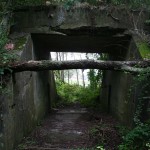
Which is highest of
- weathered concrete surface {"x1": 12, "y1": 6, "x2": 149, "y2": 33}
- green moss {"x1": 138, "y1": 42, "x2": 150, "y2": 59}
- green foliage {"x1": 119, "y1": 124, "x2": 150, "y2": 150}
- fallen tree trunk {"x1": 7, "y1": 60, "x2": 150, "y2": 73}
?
weathered concrete surface {"x1": 12, "y1": 6, "x2": 149, "y2": 33}

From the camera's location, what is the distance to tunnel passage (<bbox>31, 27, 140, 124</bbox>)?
26.6 feet

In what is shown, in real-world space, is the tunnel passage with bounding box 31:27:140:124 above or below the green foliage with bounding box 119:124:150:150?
above

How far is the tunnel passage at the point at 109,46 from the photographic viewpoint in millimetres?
8117

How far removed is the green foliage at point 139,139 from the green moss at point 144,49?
69.2 inches

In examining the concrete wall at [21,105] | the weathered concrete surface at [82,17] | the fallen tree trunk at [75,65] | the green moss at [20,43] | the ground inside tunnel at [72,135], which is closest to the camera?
the concrete wall at [21,105]

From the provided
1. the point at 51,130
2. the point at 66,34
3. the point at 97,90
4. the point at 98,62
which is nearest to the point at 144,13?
the point at 66,34

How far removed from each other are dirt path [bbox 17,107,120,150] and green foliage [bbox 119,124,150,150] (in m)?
0.89

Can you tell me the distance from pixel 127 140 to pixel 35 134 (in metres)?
2.76

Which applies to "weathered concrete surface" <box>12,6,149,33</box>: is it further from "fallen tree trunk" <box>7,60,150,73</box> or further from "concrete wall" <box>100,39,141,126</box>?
"fallen tree trunk" <box>7,60,150,73</box>

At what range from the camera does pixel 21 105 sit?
22.4ft

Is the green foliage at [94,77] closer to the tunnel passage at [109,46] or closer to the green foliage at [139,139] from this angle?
the tunnel passage at [109,46]

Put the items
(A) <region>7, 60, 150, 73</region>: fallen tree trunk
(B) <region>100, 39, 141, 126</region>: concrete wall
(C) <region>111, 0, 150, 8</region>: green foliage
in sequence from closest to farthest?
(A) <region>7, 60, 150, 73</region>: fallen tree trunk → (B) <region>100, 39, 141, 126</region>: concrete wall → (C) <region>111, 0, 150, 8</region>: green foliage

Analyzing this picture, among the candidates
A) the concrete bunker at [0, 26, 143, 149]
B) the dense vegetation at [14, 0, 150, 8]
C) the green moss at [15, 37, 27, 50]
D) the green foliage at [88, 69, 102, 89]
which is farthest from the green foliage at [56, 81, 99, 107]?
the green moss at [15, 37, 27, 50]

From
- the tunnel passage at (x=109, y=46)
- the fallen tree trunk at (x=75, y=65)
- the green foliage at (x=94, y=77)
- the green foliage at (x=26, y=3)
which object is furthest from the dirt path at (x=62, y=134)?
the green foliage at (x=94, y=77)
